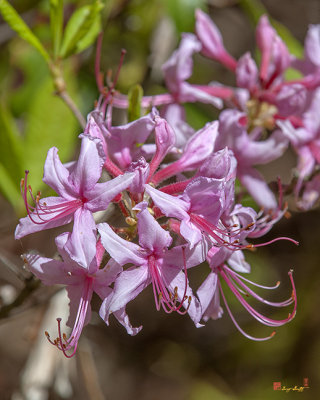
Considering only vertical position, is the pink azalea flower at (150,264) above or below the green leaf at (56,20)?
below

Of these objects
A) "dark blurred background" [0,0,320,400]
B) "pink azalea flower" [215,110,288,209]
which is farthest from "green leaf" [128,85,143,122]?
"dark blurred background" [0,0,320,400]

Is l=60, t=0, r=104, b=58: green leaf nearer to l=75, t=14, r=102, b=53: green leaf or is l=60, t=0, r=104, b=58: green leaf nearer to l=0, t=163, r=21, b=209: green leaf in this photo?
l=75, t=14, r=102, b=53: green leaf

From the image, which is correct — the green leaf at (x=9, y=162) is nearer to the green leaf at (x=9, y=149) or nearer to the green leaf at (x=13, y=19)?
the green leaf at (x=9, y=149)

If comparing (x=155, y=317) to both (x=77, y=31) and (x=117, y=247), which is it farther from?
(x=117, y=247)

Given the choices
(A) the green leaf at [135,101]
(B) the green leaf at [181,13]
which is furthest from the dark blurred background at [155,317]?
(A) the green leaf at [135,101]

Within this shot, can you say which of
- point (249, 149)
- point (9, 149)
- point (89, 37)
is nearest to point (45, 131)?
point (9, 149)
